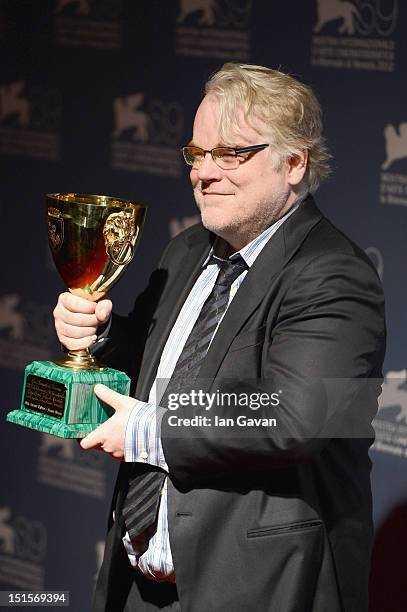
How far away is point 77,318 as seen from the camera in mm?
2225

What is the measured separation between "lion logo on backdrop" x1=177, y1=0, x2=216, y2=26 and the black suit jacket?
1.29 m

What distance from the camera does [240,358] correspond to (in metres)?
2.06

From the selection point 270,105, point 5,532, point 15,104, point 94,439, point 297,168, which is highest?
point 270,105

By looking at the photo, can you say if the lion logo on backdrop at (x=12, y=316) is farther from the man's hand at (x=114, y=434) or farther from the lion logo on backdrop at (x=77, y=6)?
the man's hand at (x=114, y=434)

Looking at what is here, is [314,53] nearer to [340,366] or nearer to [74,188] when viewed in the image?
[74,188]

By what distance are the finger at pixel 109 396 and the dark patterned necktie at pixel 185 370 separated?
0.08 metres

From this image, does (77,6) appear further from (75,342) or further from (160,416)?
(160,416)

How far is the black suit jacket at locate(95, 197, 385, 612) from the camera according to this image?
6.40ft

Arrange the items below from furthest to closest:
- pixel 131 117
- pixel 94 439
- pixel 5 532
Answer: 1. pixel 5 532
2. pixel 131 117
3. pixel 94 439

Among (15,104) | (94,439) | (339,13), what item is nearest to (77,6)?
(15,104)

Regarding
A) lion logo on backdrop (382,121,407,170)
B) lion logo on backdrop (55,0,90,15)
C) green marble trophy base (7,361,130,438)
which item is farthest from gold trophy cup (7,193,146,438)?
lion logo on backdrop (55,0,90,15)

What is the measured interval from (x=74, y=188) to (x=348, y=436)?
189 centimetres

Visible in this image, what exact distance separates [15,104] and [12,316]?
77 centimetres
